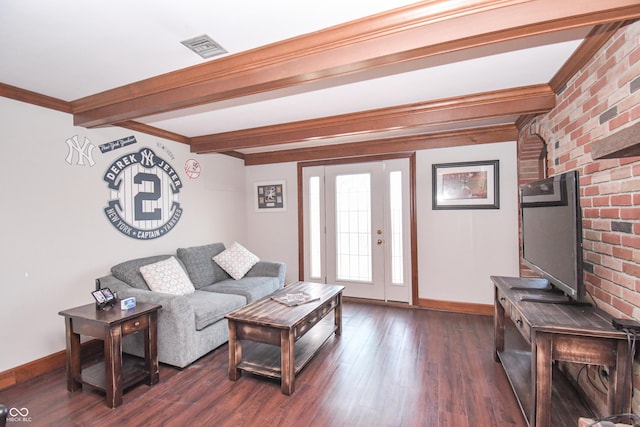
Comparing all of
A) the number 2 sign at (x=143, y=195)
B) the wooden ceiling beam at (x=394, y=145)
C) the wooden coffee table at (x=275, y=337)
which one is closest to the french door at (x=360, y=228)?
the wooden ceiling beam at (x=394, y=145)

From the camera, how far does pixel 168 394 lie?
89.9 inches

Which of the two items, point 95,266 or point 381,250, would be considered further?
Answer: point 381,250

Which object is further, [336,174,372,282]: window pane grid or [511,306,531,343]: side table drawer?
[336,174,372,282]: window pane grid

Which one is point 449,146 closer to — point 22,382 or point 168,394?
point 168,394

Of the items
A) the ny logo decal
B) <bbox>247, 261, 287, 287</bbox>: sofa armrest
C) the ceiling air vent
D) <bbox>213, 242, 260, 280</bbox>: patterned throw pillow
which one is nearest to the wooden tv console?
the ceiling air vent

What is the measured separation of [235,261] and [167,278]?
1041 mm

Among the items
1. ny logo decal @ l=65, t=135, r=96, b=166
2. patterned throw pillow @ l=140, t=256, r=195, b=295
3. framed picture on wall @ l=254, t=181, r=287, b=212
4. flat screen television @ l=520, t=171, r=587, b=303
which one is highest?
Result: ny logo decal @ l=65, t=135, r=96, b=166

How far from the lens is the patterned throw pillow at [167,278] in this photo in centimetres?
301

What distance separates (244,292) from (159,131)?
2176 mm

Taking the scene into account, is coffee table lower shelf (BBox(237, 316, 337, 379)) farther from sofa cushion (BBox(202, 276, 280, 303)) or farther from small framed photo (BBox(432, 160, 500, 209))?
small framed photo (BBox(432, 160, 500, 209))

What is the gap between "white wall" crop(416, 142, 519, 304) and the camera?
3770 millimetres

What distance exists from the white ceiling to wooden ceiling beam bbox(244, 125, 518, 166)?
1.32 meters

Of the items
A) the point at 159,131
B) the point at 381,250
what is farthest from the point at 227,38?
the point at 381,250

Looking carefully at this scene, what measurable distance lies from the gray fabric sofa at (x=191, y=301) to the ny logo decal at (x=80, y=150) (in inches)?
42.2
